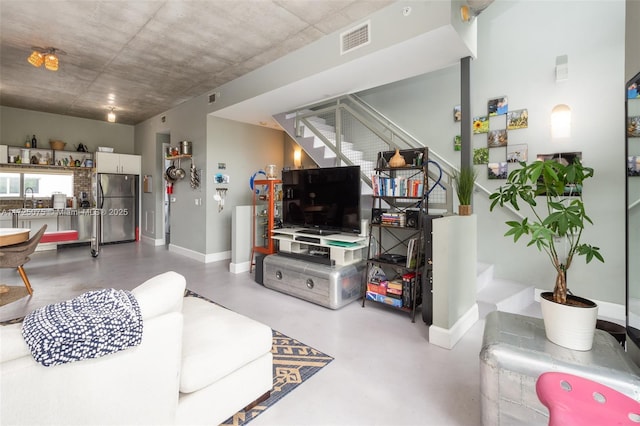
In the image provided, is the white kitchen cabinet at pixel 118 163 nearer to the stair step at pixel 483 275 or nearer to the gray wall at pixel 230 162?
the gray wall at pixel 230 162

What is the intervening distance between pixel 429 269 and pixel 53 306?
2.73 m

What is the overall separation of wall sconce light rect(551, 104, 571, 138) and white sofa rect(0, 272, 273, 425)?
148 inches

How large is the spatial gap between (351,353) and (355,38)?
10.1 feet

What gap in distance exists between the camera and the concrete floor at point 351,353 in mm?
1766

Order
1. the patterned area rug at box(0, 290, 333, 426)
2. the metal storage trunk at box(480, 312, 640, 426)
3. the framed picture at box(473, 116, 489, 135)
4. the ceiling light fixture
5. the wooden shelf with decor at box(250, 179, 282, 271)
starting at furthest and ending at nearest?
the wooden shelf with decor at box(250, 179, 282, 271) < the framed picture at box(473, 116, 489, 135) < the ceiling light fixture < the patterned area rug at box(0, 290, 333, 426) < the metal storage trunk at box(480, 312, 640, 426)

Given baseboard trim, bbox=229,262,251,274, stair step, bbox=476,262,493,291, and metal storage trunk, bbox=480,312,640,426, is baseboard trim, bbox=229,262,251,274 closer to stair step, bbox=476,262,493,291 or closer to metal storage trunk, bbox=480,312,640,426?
stair step, bbox=476,262,493,291

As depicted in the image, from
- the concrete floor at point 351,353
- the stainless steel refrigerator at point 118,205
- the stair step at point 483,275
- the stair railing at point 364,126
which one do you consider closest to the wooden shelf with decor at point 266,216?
the concrete floor at point 351,353

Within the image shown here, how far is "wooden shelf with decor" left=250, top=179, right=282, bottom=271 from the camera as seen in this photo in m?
4.47

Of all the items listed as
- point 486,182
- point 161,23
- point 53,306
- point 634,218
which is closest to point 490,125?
point 486,182

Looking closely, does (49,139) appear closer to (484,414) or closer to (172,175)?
(172,175)

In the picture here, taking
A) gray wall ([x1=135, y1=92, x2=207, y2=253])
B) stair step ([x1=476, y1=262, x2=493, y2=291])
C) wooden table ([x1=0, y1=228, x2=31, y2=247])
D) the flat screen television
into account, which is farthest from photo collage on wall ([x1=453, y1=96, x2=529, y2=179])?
wooden table ([x1=0, y1=228, x2=31, y2=247])

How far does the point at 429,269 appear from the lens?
9.55 ft

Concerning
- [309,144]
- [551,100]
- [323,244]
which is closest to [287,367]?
[323,244]

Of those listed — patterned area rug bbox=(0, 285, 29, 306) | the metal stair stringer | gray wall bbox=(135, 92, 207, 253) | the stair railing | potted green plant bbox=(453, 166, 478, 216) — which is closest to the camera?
potted green plant bbox=(453, 166, 478, 216)
